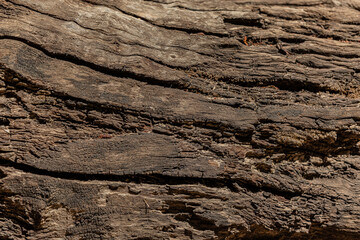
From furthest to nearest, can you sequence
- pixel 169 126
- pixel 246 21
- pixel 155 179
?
1. pixel 246 21
2. pixel 169 126
3. pixel 155 179

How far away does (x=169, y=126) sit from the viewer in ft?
7.82

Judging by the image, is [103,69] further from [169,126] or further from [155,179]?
[155,179]

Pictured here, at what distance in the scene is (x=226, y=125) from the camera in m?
2.43

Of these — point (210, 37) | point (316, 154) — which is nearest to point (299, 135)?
point (316, 154)

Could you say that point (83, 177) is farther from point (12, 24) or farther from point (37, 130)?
point (12, 24)

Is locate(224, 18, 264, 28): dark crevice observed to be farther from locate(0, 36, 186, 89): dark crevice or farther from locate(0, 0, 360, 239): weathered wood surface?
locate(0, 36, 186, 89): dark crevice

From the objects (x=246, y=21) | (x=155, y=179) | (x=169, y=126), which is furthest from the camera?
(x=246, y=21)

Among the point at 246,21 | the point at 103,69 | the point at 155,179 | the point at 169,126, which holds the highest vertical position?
the point at 246,21

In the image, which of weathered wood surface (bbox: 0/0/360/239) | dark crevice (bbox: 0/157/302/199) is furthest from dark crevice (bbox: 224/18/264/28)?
dark crevice (bbox: 0/157/302/199)

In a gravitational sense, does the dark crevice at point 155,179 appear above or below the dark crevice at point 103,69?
below

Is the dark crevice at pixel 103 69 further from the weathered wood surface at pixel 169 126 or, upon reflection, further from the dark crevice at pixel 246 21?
the dark crevice at pixel 246 21

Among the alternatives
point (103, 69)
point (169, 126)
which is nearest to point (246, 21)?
point (169, 126)

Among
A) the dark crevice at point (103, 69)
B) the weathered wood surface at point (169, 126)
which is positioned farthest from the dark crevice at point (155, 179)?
the dark crevice at point (103, 69)

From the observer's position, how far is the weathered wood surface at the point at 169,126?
2.12 metres
